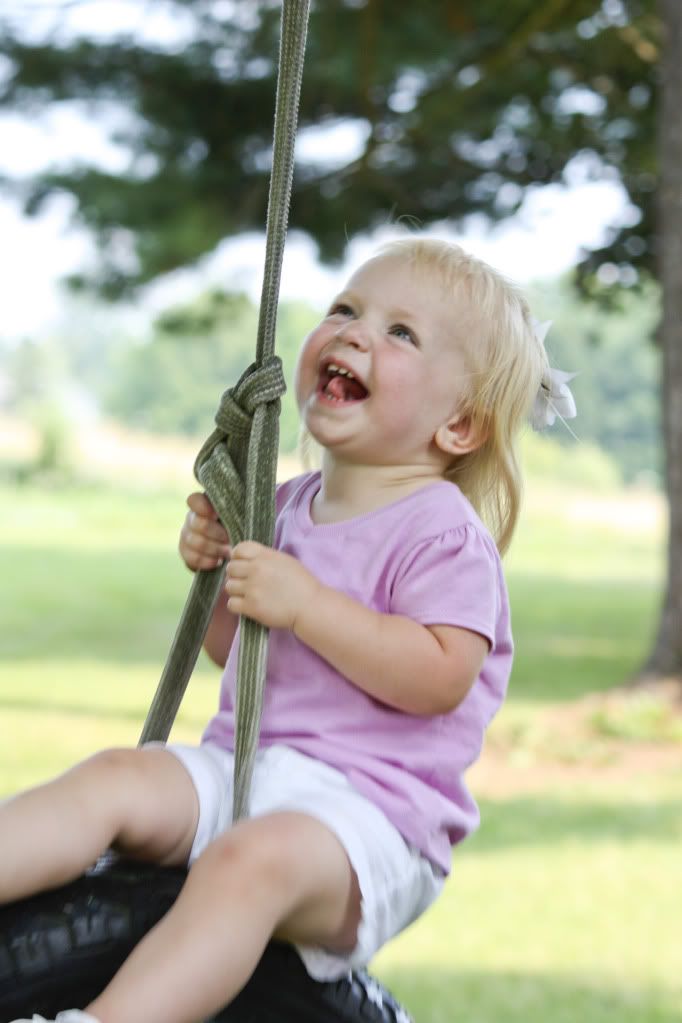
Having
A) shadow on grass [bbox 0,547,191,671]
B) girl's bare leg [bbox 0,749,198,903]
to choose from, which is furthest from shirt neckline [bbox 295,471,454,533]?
shadow on grass [bbox 0,547,191,671]

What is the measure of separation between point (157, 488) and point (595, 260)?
57.0 ft

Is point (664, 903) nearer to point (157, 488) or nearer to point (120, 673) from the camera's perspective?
point (120, 673)

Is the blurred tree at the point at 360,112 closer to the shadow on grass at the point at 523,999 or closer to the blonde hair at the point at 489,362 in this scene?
the shadow on grass at the point at 523,999

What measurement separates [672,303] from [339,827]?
613cm

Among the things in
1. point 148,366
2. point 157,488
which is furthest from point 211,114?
point 148,366

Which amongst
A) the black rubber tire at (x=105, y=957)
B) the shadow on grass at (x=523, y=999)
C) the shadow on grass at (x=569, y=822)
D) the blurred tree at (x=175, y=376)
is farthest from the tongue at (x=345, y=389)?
the blurred tree at (x=175, y=376)

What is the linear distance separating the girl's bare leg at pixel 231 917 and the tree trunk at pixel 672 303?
612cm

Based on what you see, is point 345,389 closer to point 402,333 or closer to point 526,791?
point 402,333

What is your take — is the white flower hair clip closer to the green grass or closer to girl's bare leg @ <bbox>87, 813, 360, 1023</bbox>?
girl's bare leg @ <bbox>87, 813, 360, 1023</bbox>

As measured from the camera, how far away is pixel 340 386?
1555 millimetres

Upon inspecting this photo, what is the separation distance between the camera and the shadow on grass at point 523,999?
12.0ft

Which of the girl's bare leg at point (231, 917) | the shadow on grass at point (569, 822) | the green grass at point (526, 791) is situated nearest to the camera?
the girl's bare leg at point (231, 917)

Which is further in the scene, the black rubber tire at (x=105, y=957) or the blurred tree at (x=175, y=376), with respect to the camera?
the blurred tree at (x=175, y=376)

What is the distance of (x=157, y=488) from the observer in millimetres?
25688
